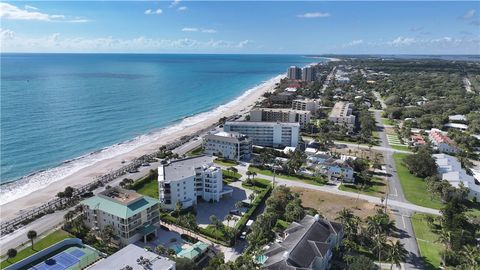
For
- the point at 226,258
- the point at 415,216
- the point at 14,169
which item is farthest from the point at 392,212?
the point at 14,169

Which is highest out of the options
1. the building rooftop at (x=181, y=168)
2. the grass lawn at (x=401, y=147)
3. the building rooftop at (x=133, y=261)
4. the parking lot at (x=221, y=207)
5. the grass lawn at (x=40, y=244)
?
the building rooftop at (x=181, y=168)

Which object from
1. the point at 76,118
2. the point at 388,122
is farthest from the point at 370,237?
the point at 76,118

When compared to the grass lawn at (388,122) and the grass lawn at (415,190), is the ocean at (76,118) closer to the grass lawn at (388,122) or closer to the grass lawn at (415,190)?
the grass lawn at (415,190)

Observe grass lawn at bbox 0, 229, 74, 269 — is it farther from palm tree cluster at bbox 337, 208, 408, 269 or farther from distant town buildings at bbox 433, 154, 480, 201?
distant town buildings at bbox 433, 154, 480, 201

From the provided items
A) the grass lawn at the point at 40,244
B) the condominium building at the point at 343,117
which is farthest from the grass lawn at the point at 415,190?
the grass lawn at the point at 40,244

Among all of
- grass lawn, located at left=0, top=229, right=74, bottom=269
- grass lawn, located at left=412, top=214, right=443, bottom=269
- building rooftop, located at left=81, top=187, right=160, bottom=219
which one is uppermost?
building rooftop, located at left=81, top=187, right=160, bottom=219

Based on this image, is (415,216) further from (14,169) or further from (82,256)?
(14,169)

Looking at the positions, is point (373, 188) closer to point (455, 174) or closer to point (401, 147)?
point (455, 174)

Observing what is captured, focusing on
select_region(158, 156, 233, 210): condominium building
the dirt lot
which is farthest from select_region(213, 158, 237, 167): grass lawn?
the dirt lot
